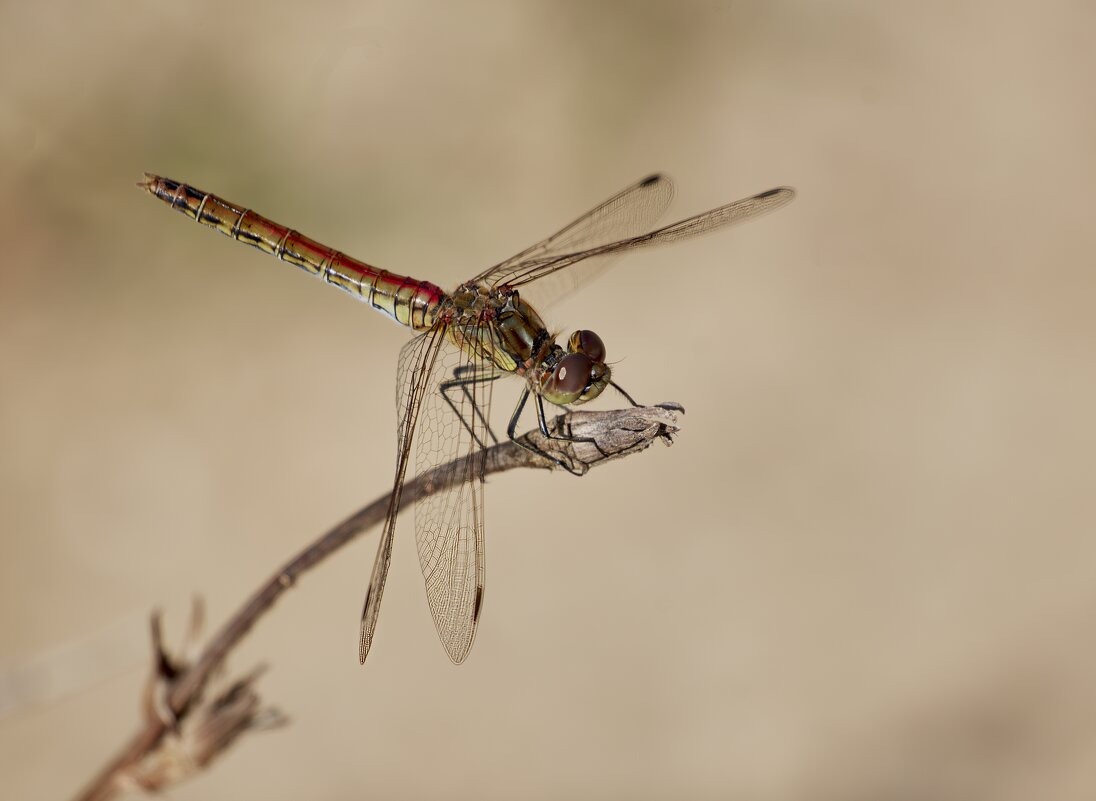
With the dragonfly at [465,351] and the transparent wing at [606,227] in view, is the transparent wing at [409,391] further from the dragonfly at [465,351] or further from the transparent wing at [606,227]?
the transparent wing at [606,227]

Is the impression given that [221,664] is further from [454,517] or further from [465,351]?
[465,351]

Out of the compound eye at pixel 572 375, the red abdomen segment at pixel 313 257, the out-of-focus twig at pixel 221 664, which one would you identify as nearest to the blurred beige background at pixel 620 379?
the red abdomen segment at pixel 313 257

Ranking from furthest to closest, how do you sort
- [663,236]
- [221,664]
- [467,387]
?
[663,236], [467,387], [221,664]

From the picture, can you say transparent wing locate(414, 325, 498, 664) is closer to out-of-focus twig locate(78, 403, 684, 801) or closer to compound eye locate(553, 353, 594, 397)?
compound eye locate(553, 353, 594, 397)

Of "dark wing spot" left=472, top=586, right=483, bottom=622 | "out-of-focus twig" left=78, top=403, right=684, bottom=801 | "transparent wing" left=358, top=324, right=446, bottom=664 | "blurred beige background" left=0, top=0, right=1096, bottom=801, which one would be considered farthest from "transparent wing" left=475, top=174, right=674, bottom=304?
"out-of-focus twig" left=78, top=403, right=684, bottom=801

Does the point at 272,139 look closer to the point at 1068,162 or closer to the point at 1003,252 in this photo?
the point at 1003,252

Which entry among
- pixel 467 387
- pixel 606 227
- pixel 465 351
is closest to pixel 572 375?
pixel 467 387
